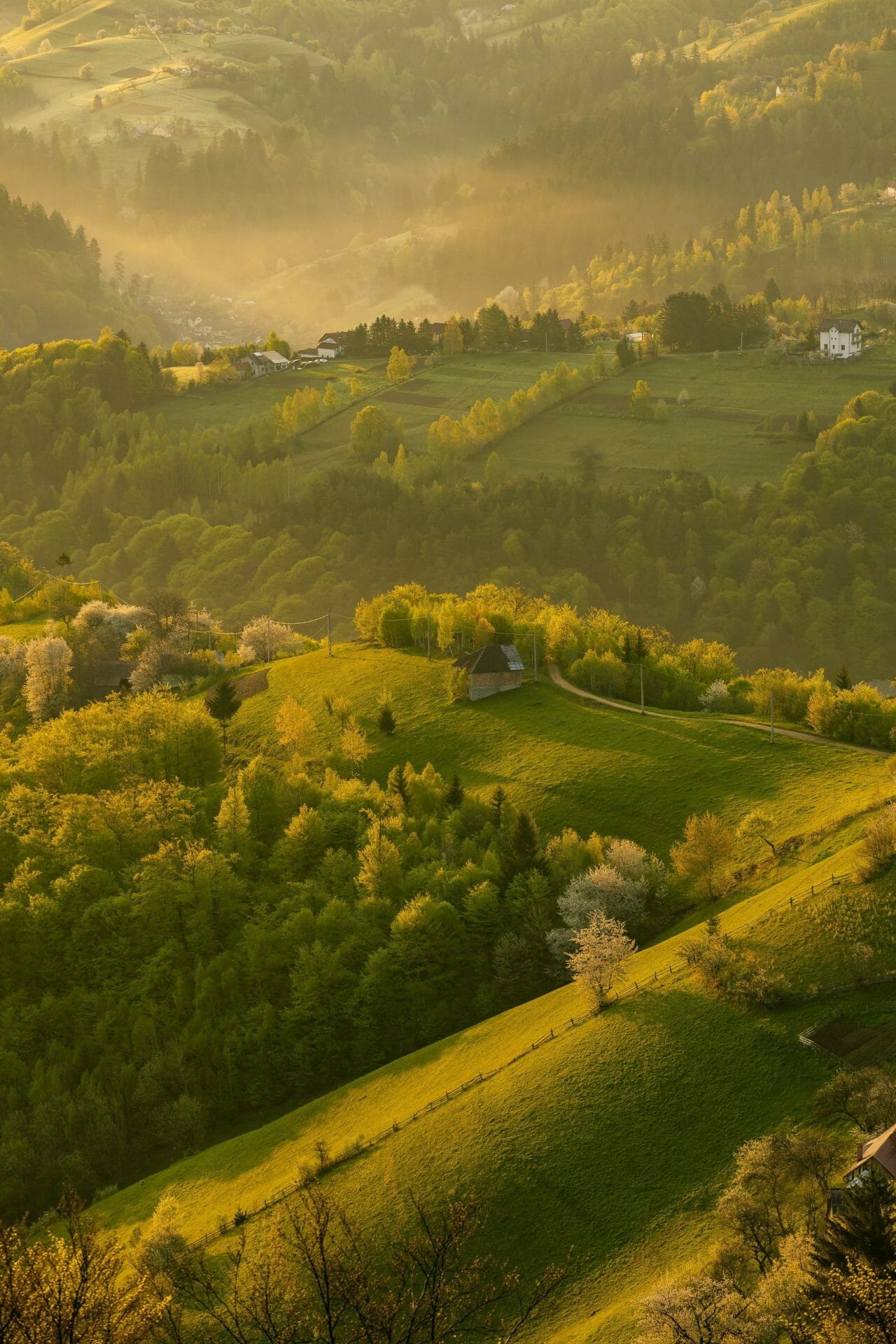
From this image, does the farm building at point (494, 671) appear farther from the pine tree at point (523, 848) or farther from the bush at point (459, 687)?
the pine tree at point (523, 848)

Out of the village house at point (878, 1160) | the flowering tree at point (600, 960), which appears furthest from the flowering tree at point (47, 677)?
the village house at point (878, 1160)

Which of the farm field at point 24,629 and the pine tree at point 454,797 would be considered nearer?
the pine tree at point 454,797

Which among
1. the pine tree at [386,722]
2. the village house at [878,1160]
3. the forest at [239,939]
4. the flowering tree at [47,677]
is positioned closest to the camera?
the village house at [878,1160]

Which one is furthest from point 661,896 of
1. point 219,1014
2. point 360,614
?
point 360,614

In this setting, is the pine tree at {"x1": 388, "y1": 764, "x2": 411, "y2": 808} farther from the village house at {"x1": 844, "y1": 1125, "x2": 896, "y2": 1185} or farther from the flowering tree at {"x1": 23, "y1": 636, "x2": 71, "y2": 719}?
the village house at {"x1": 844, "y1": 1125, "x2": 896, "y2": 1185}

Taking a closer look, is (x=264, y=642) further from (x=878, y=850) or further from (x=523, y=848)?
(x=878, y=850)
